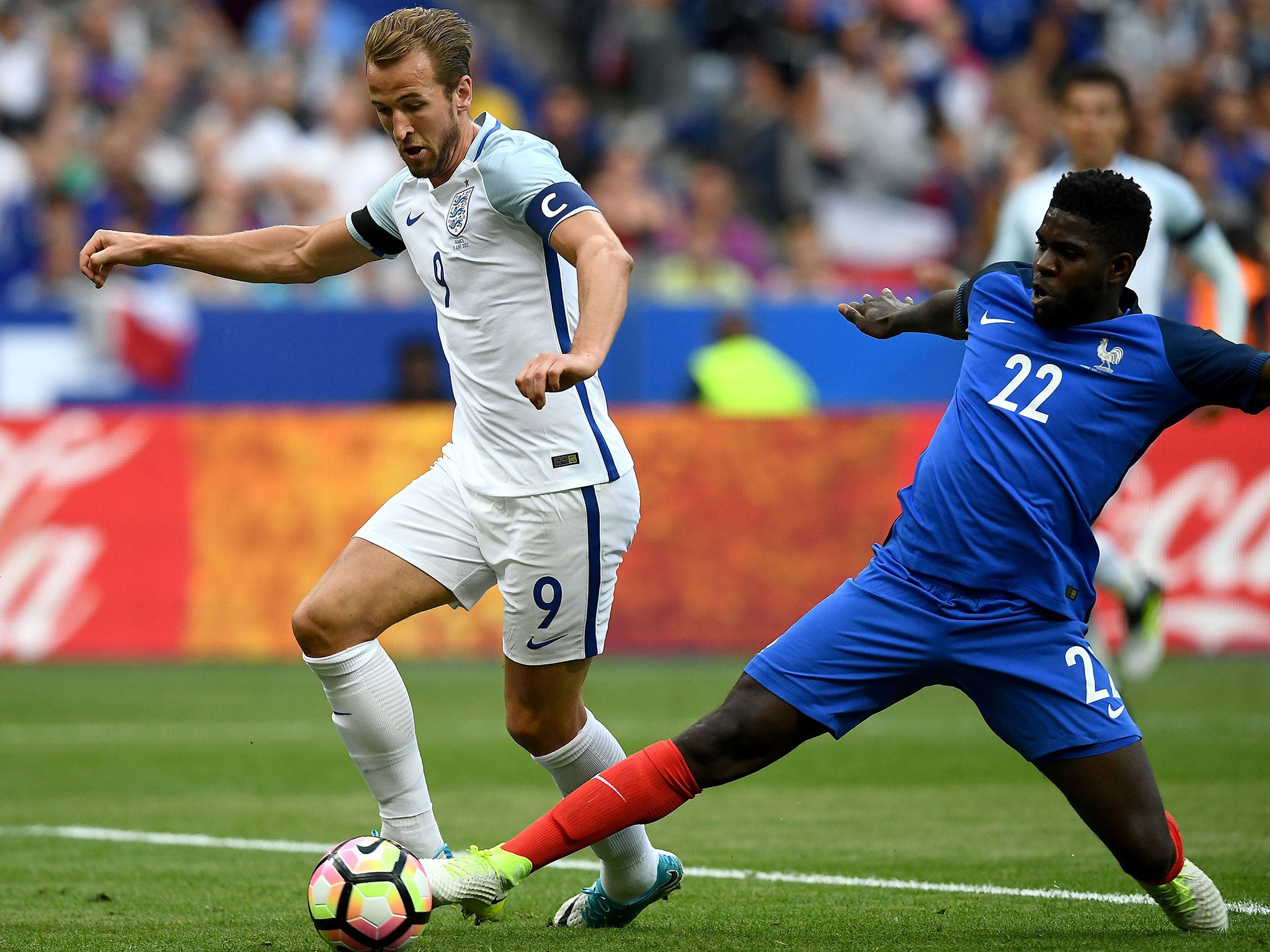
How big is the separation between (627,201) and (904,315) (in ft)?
33.8

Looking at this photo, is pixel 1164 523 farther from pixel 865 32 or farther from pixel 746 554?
pixel 865 32

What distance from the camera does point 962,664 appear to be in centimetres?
480

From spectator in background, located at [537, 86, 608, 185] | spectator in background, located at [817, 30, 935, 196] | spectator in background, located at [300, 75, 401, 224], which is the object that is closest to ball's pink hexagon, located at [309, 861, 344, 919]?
spectator in background, located at [300, 75, 401, 224]

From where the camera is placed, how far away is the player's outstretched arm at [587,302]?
433 centimetres

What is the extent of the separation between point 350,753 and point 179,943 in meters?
0.70

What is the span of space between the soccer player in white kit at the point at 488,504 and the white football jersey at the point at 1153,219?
334 cm

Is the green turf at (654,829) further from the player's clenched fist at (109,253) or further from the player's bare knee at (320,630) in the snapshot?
the player's clenched fist at (109,253)

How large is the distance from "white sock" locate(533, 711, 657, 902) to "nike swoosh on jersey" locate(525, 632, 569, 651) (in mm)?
278

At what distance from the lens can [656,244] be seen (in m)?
15.8

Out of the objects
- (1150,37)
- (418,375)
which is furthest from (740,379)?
(1150,37)

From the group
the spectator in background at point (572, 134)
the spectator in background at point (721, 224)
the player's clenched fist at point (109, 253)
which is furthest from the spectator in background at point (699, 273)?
the player's clenched fist at point (109, 253)

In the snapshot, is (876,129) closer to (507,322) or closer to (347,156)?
(347,156)

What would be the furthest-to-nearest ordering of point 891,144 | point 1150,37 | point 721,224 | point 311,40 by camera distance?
1. point 1150,37
2. point 891,144
3. point 311,40
4. point 721,224

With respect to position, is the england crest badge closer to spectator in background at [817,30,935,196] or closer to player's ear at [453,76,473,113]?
player's ear at [453,76,473,113]
